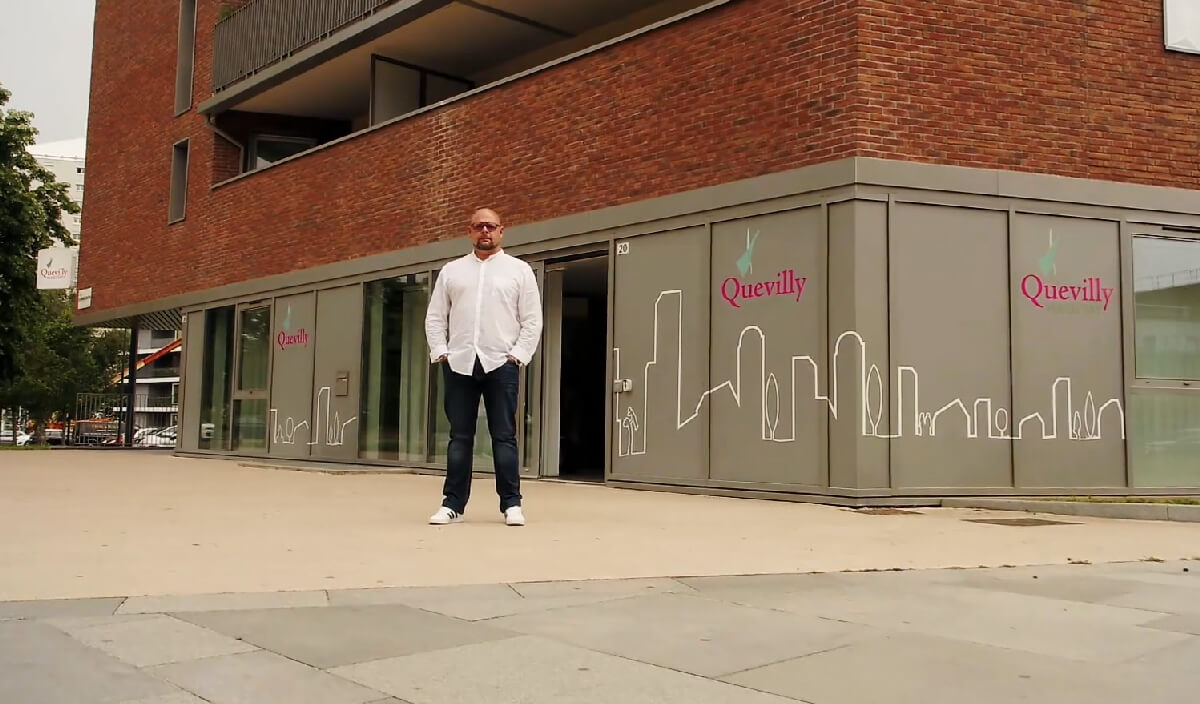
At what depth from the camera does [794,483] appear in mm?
9312

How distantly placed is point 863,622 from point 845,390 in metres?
5.33

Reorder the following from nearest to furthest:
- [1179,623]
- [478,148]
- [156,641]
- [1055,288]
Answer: [156,641] → [1179,623] → [1055,288] → [478,148]

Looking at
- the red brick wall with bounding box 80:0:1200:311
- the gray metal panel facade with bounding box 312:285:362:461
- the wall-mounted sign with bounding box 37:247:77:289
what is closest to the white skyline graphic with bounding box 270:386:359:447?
the gray metal panel facade with bounding box 312:285:362:461

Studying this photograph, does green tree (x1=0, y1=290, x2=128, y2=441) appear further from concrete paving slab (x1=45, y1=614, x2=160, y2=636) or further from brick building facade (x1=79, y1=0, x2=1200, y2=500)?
concrete paving slab (x1=45, y1=614, x2=160, y2=636)

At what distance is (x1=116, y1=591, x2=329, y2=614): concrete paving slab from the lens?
3.96 metres

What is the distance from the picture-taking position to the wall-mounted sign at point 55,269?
2755cm

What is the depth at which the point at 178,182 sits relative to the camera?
2084 centimetres

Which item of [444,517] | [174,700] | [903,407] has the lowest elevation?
[174,700]

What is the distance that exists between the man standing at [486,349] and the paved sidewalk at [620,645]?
2.34 m

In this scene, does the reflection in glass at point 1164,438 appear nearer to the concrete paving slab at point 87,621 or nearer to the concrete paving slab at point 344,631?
the concrete paving slab at point 344,631

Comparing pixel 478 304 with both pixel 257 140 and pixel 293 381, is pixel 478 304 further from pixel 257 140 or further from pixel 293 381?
pixel 257 140

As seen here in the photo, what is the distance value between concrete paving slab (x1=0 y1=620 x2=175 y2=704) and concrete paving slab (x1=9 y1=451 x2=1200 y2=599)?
0.65m

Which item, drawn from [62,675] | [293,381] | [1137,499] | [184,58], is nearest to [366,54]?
[293,381]

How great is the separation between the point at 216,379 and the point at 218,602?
16.3m
